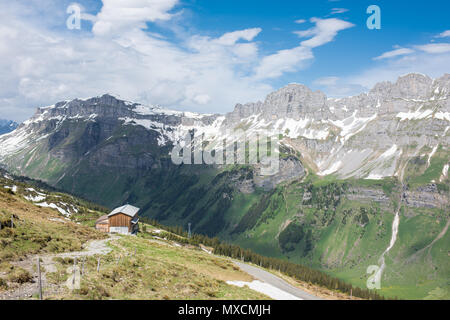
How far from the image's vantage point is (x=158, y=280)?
33656mm

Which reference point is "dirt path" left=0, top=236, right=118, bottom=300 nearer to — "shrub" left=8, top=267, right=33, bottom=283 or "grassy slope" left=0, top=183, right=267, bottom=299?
"shrub" left=8, top=267, right=33, bottom=283

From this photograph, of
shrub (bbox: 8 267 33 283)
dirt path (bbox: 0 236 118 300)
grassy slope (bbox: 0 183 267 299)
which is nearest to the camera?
dirt path (bbox: 0 236 118 300)

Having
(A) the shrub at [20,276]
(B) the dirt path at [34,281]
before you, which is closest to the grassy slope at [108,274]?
(A) the shrub at [20,276]

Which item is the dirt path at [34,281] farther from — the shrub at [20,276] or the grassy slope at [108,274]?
the grassy slope at [108,274]

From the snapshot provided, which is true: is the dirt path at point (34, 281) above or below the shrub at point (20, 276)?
below

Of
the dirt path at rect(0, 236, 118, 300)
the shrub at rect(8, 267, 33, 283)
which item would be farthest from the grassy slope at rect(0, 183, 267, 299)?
the dirt path at rect(0, 236, 118, 300)

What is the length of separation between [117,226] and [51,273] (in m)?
71.9

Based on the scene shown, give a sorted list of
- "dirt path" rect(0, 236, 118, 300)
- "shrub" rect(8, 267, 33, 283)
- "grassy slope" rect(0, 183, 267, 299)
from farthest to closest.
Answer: "grassy slope" rect(0, 183, 267, 299)
"shrub" rect(8, 267, 33, 283)
"dirt path" rect(0, 236, 118, 300)

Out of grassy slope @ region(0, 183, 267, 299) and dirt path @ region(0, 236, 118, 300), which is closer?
dirt path @ region(0, 236, 118, 300)

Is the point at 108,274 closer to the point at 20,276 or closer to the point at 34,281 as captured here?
the point at 34,281

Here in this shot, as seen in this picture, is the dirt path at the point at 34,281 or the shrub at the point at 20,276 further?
the shrub at the point at 20,276

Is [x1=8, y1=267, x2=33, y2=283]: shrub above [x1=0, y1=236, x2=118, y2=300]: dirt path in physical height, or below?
above

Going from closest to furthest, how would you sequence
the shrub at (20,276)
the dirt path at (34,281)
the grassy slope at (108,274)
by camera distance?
the dirt path at (34,281)
the shrub at (20,276)
the grassy slope at (108,274)
